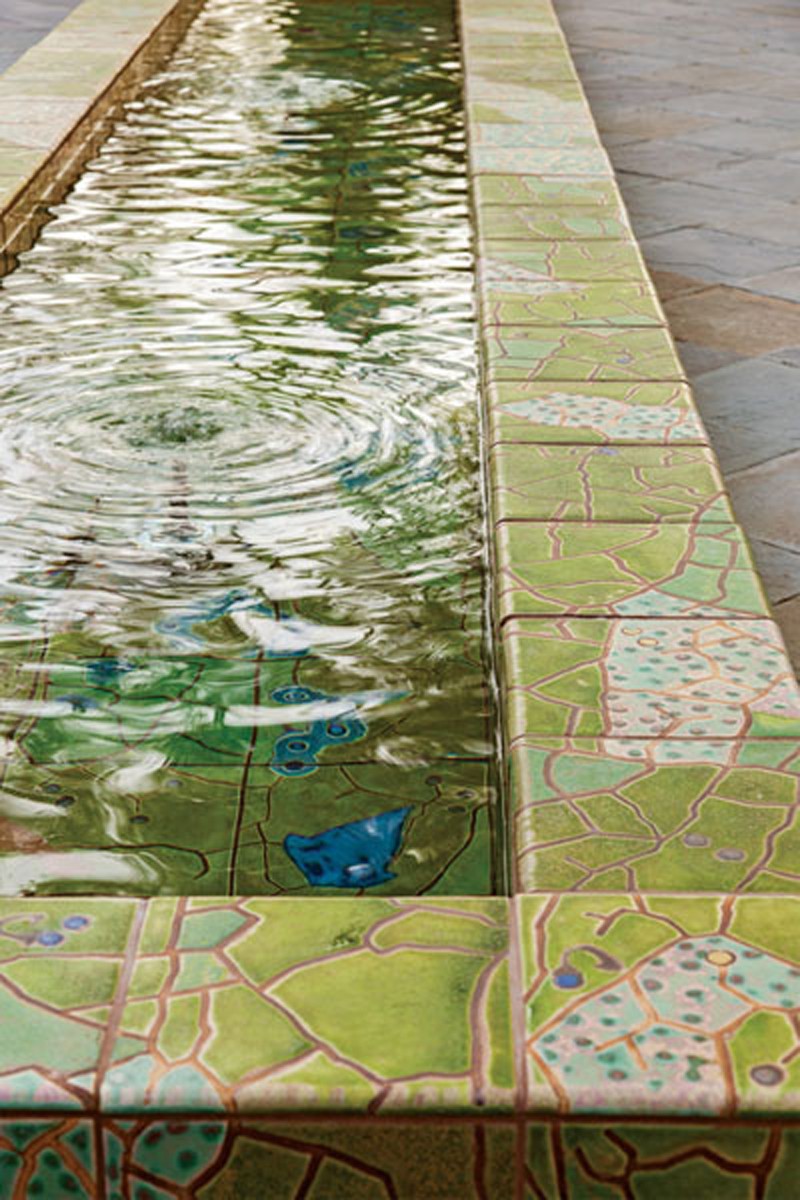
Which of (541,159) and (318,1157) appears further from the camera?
(541,159)

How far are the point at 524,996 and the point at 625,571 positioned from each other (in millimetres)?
996

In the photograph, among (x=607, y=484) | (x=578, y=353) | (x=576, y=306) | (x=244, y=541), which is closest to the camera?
(x=607, y=484)

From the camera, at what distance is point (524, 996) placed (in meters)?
1.47

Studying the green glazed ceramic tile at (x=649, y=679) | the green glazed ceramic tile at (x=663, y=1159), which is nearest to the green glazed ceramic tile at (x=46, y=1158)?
the green glazed ceramic tile at (x=663, y=1159)

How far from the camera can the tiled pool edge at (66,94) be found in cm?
471

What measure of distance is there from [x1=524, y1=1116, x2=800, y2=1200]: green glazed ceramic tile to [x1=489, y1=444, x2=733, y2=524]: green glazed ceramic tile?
1.31 meters

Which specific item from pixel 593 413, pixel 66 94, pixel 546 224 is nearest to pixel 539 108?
pixel 546 224

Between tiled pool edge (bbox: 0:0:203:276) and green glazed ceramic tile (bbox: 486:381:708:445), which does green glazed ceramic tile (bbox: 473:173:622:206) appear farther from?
green glazed ceramic tile (bbox: 486:381:708:445)

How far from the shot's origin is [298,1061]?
1.39 metres

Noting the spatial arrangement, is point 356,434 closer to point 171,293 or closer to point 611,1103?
point 171,293

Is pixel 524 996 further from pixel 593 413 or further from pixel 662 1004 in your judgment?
pixel 593 413

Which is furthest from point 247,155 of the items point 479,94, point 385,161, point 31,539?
point 31,539

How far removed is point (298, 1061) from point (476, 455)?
1905 mm

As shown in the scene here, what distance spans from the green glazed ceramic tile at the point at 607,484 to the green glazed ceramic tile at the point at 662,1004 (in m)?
1.04
